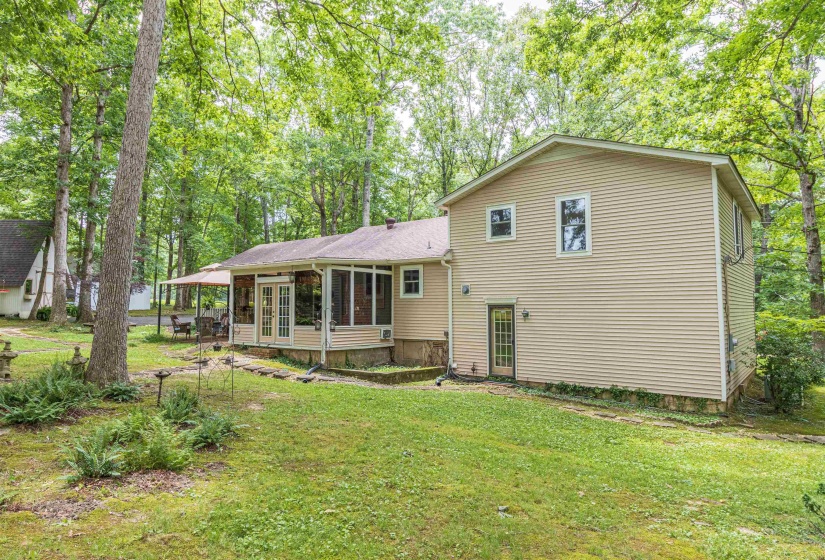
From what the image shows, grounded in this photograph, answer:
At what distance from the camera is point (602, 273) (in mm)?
9992

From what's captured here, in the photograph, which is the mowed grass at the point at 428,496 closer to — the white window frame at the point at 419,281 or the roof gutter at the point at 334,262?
the roof gutter at the point at 334,262

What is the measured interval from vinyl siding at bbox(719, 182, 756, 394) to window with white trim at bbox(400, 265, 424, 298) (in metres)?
7.79

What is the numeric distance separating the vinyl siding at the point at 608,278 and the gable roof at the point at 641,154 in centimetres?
25

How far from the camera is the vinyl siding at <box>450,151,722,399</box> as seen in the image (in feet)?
28.9

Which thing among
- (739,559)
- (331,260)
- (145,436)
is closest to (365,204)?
(331,260)

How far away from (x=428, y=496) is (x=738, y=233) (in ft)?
37.4

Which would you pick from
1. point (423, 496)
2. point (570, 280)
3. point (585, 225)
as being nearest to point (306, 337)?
point (570, 280)

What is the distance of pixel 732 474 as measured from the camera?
5184 millimetres

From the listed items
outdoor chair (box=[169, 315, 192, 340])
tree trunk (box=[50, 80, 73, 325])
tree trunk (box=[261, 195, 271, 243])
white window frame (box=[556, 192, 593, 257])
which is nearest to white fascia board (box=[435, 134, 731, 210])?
white window frame (box=[556, 192, 593, 257])

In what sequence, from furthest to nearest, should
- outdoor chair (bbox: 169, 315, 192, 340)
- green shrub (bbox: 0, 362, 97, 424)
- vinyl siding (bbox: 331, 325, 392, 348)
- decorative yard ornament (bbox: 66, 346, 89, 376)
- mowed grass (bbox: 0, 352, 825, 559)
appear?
outdoor chair (bbox: 169, 315, 192, 340) < vinyl siding (bbox: 331, 325, 392, 348) < decorative yard ornament (bbox: 66, 346, 89, 376) < green shrub (bbox: 0, 362, 97, 424) < mowed grass (bbox: 0, 352, 825, 559)

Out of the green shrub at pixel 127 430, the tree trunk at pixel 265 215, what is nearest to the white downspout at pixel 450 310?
the green shrub at pixel 127 430

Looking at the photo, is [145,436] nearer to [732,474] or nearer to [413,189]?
[732,474]

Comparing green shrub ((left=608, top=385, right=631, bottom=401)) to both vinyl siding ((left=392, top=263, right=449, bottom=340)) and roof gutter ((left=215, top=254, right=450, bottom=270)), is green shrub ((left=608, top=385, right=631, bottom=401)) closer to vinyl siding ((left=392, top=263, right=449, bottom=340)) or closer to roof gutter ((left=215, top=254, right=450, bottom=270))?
vinyl siding ((left=392, top=263, right=449, bottom=340))

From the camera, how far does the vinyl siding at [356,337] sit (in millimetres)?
12781
